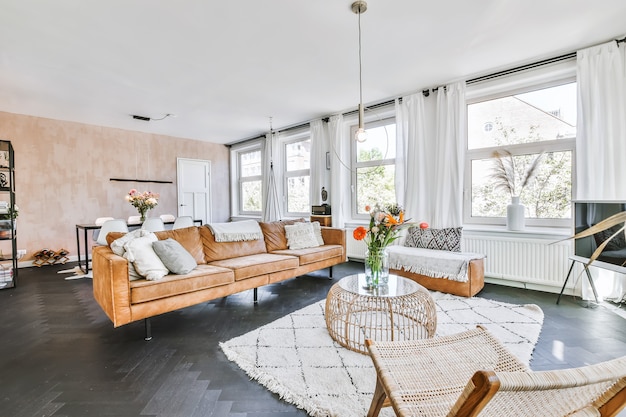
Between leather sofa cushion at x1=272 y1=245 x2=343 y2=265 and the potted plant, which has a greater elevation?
the potted plant

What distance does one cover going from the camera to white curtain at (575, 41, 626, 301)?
2791mm

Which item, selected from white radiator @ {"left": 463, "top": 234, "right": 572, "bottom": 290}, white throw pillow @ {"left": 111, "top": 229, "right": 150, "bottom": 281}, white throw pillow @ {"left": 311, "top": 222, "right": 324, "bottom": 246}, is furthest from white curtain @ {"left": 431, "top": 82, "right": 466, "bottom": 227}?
white throw pillow @ {"left": 111, "top": 229, "right": 150, "bottom": 281}

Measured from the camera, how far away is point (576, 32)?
8.79 ft

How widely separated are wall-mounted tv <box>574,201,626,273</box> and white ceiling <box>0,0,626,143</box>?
61.8 inches

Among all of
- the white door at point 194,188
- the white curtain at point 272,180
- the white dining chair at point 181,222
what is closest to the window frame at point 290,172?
the white curtain at point 272,180

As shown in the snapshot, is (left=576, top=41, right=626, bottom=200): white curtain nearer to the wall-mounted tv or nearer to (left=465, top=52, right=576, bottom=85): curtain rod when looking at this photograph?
(left=465, top=52, right=576, bottom=85): curtain rod

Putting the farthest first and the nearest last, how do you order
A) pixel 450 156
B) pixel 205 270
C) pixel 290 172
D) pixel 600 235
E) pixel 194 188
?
1. pixel 194 188
2. pixel 290 172
3. pixel 450 156
4. pixel 205 270
5. pixel 600 235

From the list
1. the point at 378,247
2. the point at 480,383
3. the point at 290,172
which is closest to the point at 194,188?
the point at 290,172

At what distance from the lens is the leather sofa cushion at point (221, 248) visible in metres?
3.23

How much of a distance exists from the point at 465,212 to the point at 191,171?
558cm

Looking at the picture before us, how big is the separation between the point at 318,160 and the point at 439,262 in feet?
9.18

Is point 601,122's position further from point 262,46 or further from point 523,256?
point 262,46

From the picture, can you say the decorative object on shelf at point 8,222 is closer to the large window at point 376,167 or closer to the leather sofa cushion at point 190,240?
the leather sofa cushion at point 190,240

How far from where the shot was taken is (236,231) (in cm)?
348
